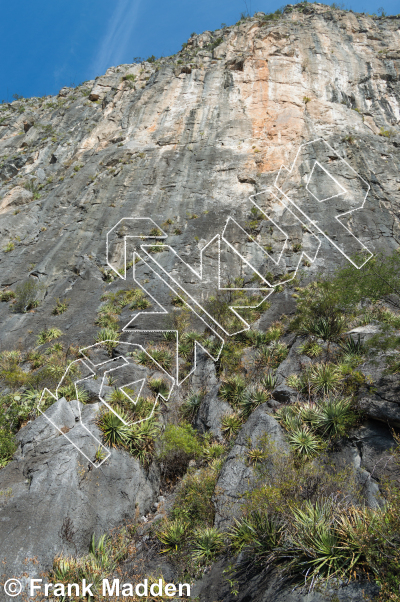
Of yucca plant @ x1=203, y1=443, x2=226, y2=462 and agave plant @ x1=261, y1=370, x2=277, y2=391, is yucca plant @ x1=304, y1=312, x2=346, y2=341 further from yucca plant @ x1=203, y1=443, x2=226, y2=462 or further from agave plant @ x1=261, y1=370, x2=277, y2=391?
yucca plant @ x1=203, y1=443, x2=226, y2=462

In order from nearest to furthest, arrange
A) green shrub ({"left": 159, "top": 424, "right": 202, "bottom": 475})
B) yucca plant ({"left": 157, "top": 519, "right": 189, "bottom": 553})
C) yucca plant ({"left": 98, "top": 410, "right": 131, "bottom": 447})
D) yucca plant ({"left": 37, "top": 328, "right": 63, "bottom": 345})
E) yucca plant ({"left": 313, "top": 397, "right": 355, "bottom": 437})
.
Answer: yucca plant ({"left": 157, "top": 519, "right": 189, "bottom": 553}) < yucca plant ({"left": 313, "top": 397, "right": 355, "bottom": 437}) < yucca plant ({"left": 98, "top": 410, "right": 131, "bottom": 447}) < green shrub ({"left": 159, "top": 424, "right": 202, "bottom": 475}) < yucca plant ({"left": 37, "top": 328, "right": 63, "bottom": 345})

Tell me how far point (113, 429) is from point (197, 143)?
23.0m

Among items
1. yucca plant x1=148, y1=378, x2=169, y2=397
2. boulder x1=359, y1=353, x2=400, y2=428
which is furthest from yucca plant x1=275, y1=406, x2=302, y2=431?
yucca plant x1=148, y1=378, x2=169, y2=397

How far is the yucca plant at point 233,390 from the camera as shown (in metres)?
11.3

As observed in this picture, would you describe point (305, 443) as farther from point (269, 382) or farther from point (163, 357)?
point (163, 357)

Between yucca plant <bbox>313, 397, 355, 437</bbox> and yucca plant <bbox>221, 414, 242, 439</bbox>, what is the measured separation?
2535mm

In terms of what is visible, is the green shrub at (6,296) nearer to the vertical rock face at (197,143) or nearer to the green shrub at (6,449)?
the vertical rock face at (197,143)

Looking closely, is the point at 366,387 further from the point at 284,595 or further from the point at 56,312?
the point at 56,312

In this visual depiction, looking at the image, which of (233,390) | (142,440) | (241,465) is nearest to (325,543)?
(241,465)

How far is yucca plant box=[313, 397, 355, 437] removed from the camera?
8252 mm

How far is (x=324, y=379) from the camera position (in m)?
9.73

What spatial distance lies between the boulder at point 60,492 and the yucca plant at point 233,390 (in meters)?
3.15

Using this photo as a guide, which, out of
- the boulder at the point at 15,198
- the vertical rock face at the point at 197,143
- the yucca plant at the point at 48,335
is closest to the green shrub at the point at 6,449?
the vertical rock face at the point at 197,143

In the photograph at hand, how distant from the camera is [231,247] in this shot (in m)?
20.4
